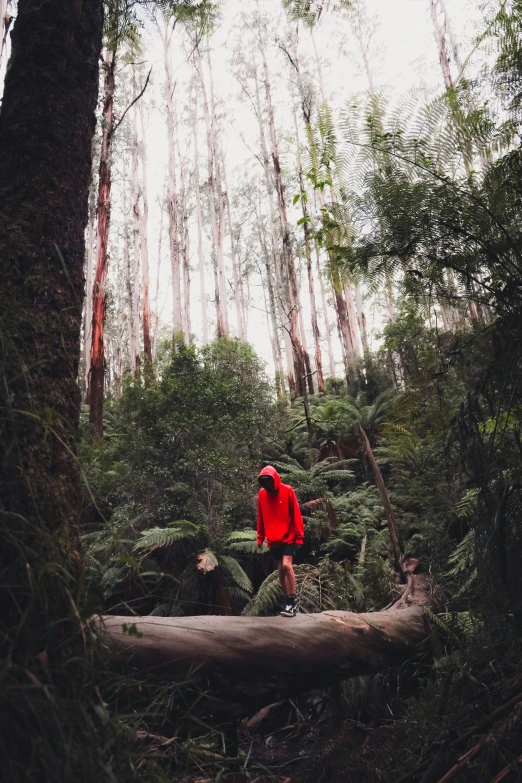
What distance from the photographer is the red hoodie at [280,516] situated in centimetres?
473

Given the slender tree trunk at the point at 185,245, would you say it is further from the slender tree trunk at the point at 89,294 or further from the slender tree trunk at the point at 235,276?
the slender tree trunk at the point at 89,294

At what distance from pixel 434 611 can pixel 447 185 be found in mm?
3551

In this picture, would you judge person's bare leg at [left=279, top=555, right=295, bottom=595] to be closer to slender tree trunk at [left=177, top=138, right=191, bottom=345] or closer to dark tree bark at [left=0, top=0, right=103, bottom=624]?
dark tree bark at [left=0, top=0, right=103, bottom=624]

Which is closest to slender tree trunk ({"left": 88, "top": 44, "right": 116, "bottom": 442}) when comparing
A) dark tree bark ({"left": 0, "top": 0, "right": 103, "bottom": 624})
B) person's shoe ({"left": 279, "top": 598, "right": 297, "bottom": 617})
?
person's shoe ({"left": 279, "top": 598, "right": 297, "bottom": 617})

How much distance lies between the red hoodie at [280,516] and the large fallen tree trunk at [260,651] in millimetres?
940

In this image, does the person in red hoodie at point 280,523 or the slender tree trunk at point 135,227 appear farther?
the slender tree trunk at point 135,227

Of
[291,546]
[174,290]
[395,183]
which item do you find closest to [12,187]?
[395,183]

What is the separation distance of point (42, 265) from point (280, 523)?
368 centimetres

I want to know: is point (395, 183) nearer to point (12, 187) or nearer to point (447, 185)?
point (447, 185)

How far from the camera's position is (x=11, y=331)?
1417 mm

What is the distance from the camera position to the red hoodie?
186 inches

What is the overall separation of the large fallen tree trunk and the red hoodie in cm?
94

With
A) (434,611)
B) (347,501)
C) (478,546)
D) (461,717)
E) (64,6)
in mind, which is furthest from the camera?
(347,501)

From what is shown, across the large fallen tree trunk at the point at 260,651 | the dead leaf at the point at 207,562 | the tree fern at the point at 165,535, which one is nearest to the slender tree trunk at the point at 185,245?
the tree fern at the point at 165,535
